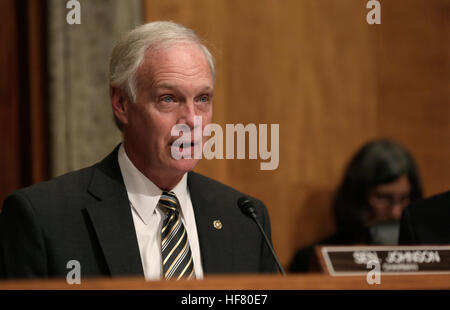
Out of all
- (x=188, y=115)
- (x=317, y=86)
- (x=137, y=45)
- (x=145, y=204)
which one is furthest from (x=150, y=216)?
(x=317, y=86)

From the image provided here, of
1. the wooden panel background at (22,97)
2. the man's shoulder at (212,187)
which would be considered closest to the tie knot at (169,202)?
the man's shoulder at (212,187)

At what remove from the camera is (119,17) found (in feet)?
8.91

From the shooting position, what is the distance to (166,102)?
1837mm

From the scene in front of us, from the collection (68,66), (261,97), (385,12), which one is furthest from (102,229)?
(385,12)

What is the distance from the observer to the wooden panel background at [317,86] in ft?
10.1

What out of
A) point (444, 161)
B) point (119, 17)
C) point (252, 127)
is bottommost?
point (444, 161)

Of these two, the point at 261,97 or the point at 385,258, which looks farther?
the point at 261,97

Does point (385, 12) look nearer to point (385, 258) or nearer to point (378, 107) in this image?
point (378, 107)

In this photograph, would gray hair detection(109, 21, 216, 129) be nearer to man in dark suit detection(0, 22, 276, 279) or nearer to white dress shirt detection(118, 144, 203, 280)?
man in dark suit detection(0, 22, 276, 279)

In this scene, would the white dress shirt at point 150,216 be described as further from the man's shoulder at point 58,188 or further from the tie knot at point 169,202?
the man's shoulder at point 58,188
